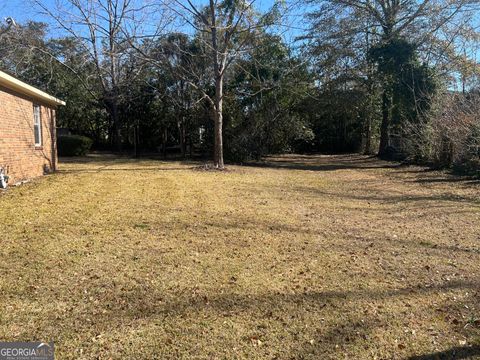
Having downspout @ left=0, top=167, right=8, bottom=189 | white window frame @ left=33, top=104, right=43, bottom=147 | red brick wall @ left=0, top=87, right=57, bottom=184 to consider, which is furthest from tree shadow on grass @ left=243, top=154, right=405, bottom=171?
downspout @ left=0, top=167, right=8, bottom=189

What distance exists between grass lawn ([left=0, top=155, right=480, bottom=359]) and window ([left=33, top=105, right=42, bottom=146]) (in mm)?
3943

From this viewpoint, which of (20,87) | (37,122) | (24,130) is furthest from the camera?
(37,122)

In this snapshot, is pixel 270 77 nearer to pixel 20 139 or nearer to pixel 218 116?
pixel 218 116

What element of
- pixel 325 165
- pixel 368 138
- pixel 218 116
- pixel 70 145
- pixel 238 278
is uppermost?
pixel 218 116

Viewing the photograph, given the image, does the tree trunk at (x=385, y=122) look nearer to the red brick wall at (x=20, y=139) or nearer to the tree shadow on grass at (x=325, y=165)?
the tree shadow on grass at (x=325, y=165)

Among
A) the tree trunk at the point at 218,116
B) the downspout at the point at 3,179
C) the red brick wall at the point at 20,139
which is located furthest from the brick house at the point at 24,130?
the tree trunk at the point at 218,116

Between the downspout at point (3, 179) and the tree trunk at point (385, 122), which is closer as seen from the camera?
the downspout at point (3, 179)

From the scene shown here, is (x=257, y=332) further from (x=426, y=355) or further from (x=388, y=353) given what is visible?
(x=426, y=355)

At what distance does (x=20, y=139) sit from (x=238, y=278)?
8.88 metres

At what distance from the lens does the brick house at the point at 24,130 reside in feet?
31.3

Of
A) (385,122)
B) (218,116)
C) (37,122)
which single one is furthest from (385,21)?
(37,122)

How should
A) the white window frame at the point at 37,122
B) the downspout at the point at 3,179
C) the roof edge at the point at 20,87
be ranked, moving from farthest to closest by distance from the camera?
the white window frame at the point at 37,122 < the downspout at the point at 3,179 < the roof edge at the point at 20,87

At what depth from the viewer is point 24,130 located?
10.8m

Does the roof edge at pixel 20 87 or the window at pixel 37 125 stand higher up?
the roof edge at pixel 20 87
